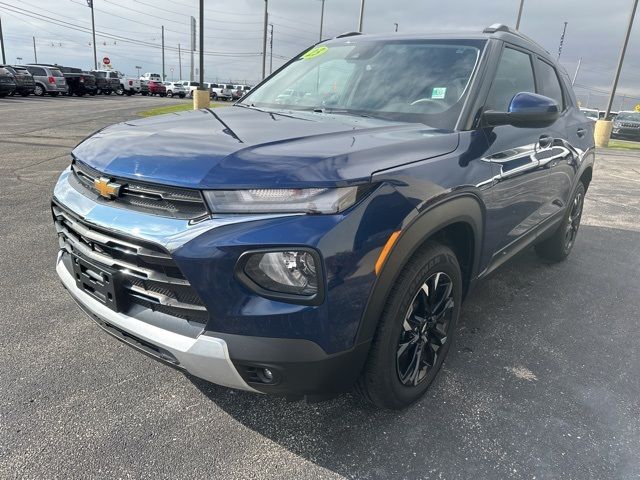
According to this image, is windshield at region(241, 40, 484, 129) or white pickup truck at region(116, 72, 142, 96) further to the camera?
white pickup truck at region(116, 72, 142, 96)

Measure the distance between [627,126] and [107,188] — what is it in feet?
93.7

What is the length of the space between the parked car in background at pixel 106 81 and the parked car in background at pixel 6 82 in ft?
32.3

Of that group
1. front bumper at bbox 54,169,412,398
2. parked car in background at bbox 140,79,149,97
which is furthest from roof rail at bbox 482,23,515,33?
parked car in background at bbox 140,79,149,97

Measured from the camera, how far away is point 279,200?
1.75m

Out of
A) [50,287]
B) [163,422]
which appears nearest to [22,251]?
[50,287]

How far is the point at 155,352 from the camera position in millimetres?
1946

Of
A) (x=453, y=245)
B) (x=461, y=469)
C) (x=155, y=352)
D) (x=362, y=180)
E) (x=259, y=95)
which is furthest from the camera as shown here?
(x=259, y=95)

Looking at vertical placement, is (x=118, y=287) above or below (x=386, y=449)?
above

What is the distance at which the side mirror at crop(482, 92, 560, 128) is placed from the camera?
2578mm

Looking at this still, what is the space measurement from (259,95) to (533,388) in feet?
8.69

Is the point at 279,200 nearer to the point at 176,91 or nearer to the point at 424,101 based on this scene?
the point at 424,101

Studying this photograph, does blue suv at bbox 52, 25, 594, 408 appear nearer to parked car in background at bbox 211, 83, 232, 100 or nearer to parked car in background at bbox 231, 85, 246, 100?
parked car in background at bbox 231, 85, 246, 100

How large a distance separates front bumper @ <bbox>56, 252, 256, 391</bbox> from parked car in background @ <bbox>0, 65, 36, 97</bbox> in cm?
2739

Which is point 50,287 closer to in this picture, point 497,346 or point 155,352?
point 155,352
